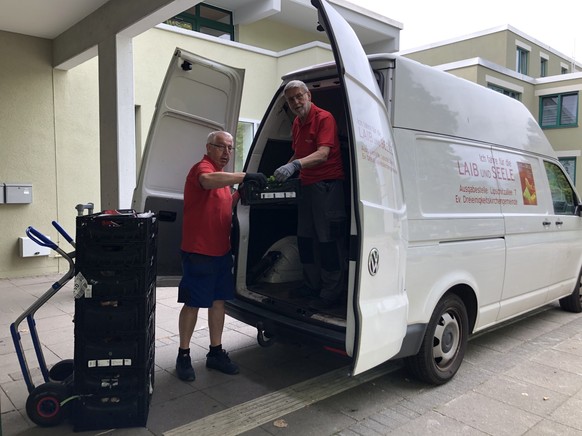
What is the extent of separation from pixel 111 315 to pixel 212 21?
35.1 ft

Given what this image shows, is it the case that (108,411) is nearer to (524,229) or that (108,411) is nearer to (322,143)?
(322,143)

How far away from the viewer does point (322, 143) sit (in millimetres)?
3619

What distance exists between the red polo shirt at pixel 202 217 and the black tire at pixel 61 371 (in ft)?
3.84

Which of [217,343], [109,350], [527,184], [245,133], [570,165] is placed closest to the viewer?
[109,350]

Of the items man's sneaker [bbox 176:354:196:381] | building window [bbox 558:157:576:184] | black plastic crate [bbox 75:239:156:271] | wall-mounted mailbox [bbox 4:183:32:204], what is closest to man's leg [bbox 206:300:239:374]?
man's sneaker [bbox 176:354:196:381]

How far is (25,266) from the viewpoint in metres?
7.62

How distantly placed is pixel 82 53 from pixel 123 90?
1.60 m

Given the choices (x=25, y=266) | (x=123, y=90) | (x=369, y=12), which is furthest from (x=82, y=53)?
(x=369, y=12)

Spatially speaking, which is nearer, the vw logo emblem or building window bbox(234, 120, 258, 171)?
the vw logo emblem

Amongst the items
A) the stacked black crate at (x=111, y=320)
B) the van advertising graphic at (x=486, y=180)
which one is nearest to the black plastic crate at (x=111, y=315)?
the stacked black crate at (x=111, y=320)

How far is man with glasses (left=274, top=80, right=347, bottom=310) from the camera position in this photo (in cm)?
364

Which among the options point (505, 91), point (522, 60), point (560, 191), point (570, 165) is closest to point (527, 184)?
point (560, 191)

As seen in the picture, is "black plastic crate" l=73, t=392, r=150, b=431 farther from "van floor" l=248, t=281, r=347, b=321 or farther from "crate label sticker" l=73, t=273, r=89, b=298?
"van floor" l=248, t=281, r=347, b=321

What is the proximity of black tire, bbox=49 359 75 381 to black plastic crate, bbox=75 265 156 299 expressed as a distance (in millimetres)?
845
